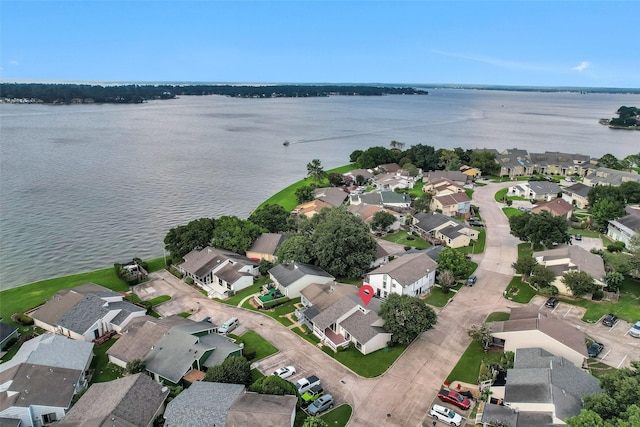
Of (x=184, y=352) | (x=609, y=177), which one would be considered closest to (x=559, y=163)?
(x=609, y=177)

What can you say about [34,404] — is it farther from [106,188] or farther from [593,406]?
[106,188]

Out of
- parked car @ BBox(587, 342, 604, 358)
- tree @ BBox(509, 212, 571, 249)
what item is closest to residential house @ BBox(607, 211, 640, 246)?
tree @ BBox(509, 212, 571, 249)

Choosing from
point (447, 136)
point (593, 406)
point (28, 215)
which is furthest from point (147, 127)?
point (593, 406)

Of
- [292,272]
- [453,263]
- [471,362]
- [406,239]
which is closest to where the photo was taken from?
[471,362]

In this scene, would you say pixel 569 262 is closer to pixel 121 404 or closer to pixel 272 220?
pixel 272 220

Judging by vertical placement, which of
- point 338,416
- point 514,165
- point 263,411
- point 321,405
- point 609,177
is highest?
point 514,165

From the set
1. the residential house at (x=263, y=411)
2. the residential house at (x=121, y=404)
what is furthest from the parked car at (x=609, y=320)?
the residential house at (x=121, y=404)

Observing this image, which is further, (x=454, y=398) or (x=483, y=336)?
(x=483, y=336)
